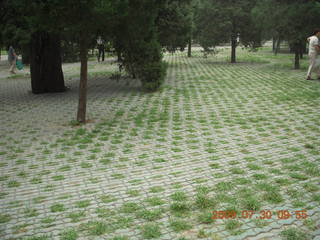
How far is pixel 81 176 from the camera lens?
564 centimetres

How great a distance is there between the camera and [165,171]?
5.68m

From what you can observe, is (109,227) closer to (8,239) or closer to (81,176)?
(8,239)

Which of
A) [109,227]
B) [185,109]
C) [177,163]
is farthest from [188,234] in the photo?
[185,109]

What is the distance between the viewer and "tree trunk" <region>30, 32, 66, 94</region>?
14.1 meters

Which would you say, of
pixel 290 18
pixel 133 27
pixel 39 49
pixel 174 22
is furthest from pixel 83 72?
pixel 290 18

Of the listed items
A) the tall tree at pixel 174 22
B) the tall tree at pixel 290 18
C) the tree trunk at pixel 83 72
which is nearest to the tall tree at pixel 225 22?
the tall tree at pixel 290 18

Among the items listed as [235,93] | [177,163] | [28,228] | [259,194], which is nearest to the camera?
[28,228]

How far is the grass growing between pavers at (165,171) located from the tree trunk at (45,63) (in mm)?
5021

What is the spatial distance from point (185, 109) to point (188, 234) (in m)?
6.97

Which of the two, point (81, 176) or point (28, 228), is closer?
point (28, 228)
